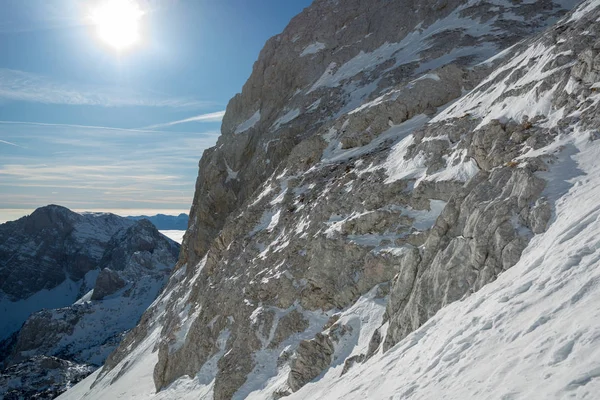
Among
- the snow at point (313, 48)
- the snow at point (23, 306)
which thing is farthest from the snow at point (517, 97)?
the snow at point (23, 306)

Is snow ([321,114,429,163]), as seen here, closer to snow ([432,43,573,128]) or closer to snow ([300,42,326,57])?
snow ([432,43,573,128])

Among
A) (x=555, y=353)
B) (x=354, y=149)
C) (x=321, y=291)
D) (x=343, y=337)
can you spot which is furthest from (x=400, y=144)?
(x=555, y=353)

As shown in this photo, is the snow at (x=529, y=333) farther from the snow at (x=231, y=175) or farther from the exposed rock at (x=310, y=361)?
the snow at (x=231, y=175)

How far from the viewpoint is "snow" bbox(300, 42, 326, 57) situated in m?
Answer: 64.4

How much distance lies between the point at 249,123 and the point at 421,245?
47.6m

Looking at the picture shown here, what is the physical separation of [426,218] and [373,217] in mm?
3060

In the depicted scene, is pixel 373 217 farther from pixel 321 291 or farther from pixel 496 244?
pixel 496 244

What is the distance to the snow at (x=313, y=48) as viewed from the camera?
211ft

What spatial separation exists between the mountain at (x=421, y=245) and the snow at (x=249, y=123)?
10767 mm

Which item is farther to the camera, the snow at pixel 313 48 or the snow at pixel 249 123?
the snow at pixel 313 48

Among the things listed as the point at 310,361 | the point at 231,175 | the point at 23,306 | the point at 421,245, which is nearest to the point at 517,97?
the point at 421,245

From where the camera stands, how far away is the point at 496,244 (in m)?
13.0

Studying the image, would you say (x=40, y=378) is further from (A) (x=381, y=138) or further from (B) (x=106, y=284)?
(A) (x=381, y=138)

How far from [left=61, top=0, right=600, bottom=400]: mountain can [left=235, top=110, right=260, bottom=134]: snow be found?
10.8 meters
